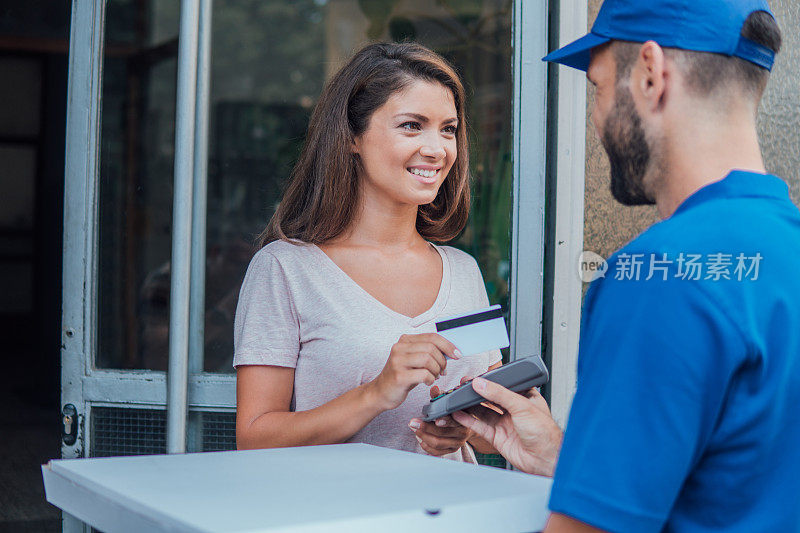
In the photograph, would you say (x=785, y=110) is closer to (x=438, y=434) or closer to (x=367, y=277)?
(x=367, y=277)

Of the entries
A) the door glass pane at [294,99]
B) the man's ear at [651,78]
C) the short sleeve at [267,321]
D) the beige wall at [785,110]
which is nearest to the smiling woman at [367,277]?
the short sleeve at [267,321]

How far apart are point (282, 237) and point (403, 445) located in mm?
529

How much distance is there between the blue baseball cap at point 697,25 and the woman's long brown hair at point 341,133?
0.90 meters

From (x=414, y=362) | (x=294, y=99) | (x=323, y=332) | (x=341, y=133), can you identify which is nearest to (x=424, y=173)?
(x=341, y=133)

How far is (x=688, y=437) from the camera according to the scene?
79 cm

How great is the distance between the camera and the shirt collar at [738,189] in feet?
2.98

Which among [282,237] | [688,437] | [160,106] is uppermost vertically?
[160,106]

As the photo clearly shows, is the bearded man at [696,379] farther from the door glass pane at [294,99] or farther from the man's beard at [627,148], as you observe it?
the door glass pane at [294,99]

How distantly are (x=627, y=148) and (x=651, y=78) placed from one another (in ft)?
0.29

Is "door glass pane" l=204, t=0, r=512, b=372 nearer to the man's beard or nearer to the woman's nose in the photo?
the woman's nose

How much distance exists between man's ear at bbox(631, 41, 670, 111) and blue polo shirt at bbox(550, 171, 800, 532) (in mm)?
202

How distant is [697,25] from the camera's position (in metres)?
0.99

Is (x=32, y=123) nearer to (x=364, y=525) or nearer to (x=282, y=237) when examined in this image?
(x=282, y=237)

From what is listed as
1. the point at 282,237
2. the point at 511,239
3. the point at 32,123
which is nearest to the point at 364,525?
the point at 282,237
